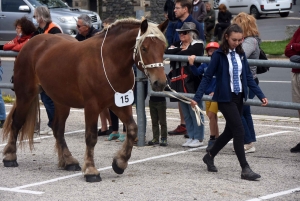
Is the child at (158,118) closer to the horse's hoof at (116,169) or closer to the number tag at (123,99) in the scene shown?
the horse's hoof at (116,169)

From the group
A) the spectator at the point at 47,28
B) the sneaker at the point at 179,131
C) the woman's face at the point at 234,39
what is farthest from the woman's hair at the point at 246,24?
the spectator at the point at 47,28

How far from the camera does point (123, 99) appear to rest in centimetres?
828

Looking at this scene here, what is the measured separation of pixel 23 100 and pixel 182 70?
2.33 meters

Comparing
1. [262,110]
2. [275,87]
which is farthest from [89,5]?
[262,110]

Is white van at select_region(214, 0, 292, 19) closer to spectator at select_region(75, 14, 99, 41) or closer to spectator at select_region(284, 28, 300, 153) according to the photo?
spectator at select_region(75, 14, 99, 41)

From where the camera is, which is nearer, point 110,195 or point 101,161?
point 110,195

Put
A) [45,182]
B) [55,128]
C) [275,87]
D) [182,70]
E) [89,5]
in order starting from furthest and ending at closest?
1. [89,5]
2. [275,87]
3. [182,70]
4. [55,128]
5. [45,182]

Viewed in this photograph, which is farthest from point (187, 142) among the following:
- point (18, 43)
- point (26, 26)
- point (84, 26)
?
point (18, 43)

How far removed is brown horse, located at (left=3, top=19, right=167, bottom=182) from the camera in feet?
26.0

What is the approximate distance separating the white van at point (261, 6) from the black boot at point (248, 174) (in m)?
30.4

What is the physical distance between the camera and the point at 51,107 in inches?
444

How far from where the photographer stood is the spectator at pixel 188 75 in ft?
Result: 33.1

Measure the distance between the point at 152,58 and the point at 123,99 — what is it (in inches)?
27.3

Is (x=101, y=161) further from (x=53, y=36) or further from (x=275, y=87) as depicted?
(x=275, y=87)
